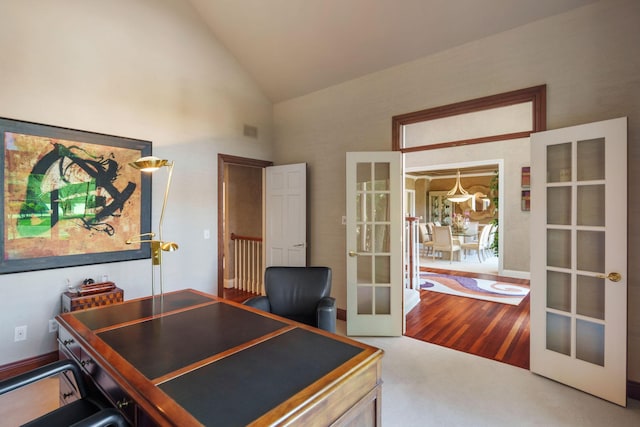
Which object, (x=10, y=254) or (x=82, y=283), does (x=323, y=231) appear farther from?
(x=10, y=254)

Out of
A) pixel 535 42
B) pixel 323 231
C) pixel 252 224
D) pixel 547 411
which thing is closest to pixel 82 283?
pixel 323 231

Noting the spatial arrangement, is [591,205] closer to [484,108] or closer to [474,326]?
[484,108]

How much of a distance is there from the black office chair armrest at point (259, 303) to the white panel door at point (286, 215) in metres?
1.65

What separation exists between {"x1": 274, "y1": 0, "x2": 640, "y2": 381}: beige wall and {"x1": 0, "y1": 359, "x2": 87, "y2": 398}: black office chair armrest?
3.00 m

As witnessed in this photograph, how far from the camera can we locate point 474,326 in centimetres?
386

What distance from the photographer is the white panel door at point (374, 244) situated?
3590 millimetres

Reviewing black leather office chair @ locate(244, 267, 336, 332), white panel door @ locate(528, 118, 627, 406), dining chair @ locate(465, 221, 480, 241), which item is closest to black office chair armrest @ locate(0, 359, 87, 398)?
black leather office chair @ locate(244, 267, 336, 332)

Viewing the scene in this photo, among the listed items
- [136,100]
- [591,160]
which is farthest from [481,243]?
[136,100]

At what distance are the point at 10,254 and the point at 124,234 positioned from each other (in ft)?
2.85

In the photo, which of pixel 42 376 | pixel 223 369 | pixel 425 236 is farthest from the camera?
pixel 425 236

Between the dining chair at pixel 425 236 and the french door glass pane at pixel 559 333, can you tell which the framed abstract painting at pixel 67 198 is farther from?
the dining chair at pixel 425 236

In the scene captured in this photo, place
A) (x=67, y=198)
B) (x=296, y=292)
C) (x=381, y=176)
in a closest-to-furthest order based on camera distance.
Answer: (x=296, y=292) < (x=67, y=198) < (x=381, y=176)

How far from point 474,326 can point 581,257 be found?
65.2 inches

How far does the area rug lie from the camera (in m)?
5.09
